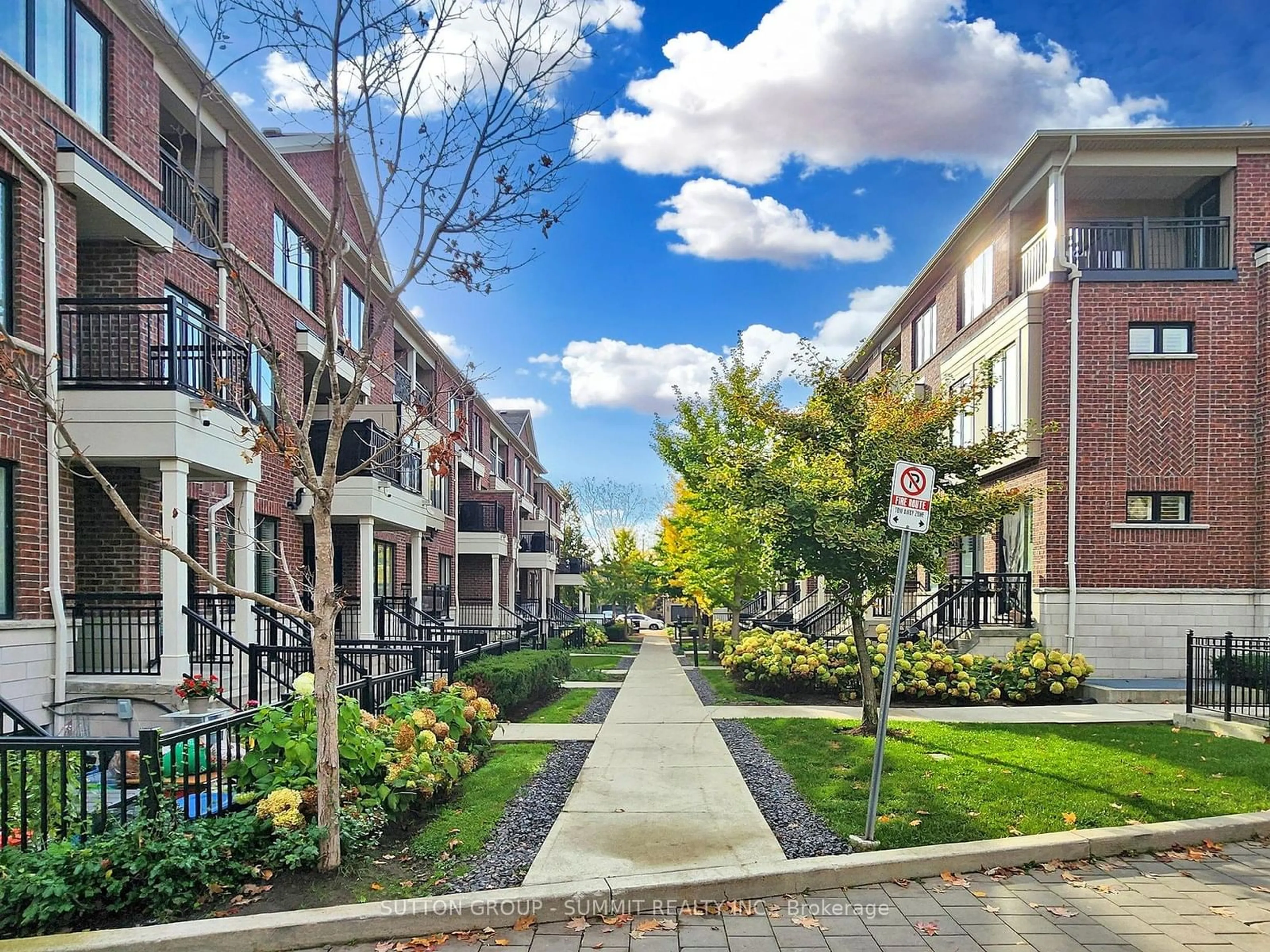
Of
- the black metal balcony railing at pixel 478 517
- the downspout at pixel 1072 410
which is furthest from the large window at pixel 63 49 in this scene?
the black metal balcony railing at pixel 478 517

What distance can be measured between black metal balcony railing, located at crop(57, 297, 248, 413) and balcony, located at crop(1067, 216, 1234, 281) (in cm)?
1420

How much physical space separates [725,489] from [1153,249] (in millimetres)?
10909

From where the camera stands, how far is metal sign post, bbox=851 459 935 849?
6.10 metres

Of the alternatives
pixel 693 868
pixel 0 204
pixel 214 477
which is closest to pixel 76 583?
pixel 214 477

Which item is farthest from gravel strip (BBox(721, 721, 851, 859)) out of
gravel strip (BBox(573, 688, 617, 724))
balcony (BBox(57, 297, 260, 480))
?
balcony (BBox(57, 297, 260, 480))

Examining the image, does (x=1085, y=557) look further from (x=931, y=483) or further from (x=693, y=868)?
(x=693, y=868)

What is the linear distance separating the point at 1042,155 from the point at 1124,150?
4.47 ft

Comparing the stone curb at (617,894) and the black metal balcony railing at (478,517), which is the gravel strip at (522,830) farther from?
the black metal balcony railing at (478,517)

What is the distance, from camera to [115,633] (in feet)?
33.9

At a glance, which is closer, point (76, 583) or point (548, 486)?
point (76, 583)

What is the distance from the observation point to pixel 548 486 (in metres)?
55.7

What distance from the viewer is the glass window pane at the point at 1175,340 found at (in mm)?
15297

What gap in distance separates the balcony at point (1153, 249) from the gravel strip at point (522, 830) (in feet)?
42.4

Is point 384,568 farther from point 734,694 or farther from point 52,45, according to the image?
point 52,45
